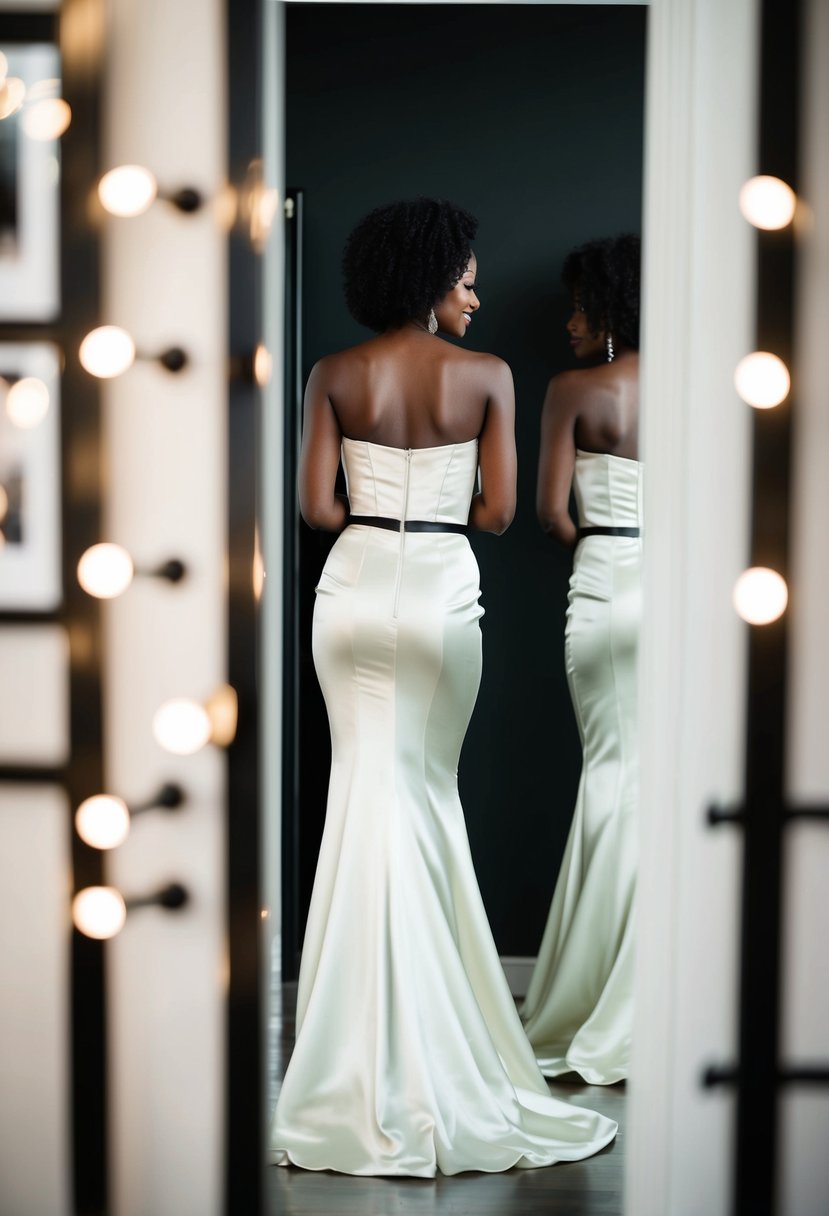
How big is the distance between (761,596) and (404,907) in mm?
1079

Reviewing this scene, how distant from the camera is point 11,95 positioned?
58.9 inches

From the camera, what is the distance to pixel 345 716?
2361 millimetres

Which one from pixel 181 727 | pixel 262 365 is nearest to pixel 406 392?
pixel 262 365

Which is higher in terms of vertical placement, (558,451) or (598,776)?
(558,451)

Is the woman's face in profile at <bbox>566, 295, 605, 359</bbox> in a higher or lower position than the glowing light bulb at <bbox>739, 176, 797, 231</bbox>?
higher

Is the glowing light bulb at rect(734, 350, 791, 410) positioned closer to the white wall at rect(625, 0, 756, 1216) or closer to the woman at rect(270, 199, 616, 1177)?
the white wall at rect(625, 0, 756, 1216)

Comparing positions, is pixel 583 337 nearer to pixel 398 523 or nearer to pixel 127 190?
pixel 398 523

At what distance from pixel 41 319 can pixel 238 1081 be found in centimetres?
103

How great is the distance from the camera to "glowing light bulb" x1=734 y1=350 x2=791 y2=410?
58.7 inches

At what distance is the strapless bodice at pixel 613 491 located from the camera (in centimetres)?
284

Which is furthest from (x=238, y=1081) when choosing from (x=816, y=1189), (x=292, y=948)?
(x=292, y=948)

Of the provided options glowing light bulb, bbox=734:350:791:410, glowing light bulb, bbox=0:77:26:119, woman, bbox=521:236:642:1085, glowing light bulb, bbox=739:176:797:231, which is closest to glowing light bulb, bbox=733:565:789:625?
glowing light bulb, bbox=734:350:791:410

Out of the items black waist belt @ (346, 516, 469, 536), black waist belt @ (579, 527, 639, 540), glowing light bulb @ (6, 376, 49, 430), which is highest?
glowing light bulb @ (6, 376, 49, 430)

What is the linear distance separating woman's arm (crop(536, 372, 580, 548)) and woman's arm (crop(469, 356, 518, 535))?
48cm
